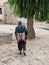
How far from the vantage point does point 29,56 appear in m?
10.4

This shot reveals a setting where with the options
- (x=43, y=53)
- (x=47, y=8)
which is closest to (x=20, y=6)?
(x=47, y=8)

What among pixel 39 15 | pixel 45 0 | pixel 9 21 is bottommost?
pixel 9 21

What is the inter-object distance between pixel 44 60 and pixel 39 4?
6.18m

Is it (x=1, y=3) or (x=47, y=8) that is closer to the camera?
(x=47, y=8)

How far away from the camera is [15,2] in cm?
1542

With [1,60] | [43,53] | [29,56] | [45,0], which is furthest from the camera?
[45,0]

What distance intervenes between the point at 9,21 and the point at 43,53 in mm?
24300

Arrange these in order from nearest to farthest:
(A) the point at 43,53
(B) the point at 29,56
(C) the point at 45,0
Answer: (B) the point at 29,56 → (A) the point at 43,53 → (C) the point at 45,0

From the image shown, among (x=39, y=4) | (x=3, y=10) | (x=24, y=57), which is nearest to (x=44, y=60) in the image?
(x=24, y=57)

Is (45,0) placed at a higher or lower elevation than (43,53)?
higher

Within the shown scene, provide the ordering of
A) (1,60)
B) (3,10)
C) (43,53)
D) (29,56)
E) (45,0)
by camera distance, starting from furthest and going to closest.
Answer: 1. (3,10)
2. (45,0)
3. (43,53)
4. (29,56)
5. (1,60)

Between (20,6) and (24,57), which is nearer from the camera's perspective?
(24,57)

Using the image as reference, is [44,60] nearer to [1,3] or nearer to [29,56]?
[29,56]

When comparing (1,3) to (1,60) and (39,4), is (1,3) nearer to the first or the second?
(39,4)
